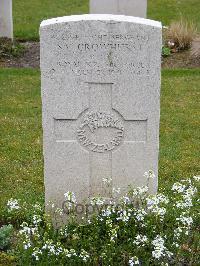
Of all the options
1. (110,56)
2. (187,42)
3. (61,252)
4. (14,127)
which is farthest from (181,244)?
(187,42)

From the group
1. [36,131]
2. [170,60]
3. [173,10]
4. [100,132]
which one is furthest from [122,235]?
[173,10]

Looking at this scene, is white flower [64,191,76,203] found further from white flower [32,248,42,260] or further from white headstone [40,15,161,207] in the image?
white flower [32,248,42,260]

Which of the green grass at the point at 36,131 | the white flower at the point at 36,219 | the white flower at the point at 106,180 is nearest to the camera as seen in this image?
the white flower at the point at 36,219

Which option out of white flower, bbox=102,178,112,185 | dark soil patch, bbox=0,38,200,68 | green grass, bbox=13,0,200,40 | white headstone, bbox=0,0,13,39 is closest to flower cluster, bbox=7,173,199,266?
white flower, bbox=102,178,112,185

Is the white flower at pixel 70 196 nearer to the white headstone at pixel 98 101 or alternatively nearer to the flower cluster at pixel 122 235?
the flower cluster at pixel 122 235

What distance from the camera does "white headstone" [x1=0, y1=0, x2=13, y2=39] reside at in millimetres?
13234

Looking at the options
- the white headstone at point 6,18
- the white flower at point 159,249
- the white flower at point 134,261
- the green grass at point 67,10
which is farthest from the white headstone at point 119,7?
the white flower at point 134,261

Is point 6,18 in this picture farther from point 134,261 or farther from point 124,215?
point 134,261

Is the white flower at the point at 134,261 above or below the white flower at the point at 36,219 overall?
below

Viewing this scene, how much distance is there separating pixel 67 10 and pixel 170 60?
7080 millimetres

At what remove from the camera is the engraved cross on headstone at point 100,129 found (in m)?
5.13

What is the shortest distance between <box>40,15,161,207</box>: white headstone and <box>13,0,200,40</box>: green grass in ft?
35.4

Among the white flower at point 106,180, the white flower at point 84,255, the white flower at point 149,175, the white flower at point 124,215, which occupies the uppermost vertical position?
the white flower at point 149,175

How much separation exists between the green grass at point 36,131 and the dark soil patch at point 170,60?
1.89ft
